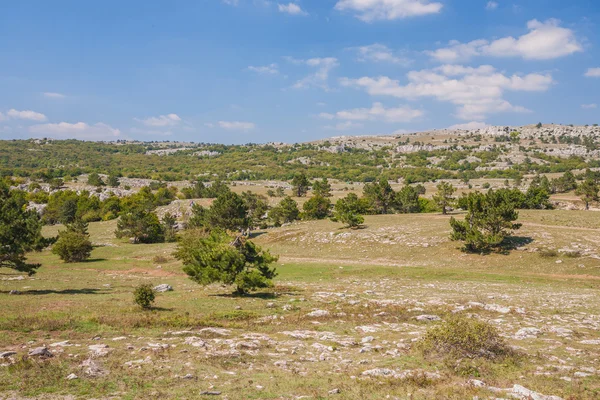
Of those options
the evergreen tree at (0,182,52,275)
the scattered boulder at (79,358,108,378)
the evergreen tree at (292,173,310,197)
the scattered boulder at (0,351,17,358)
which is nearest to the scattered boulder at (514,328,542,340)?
the scattered boulder at (79,358,108,378)

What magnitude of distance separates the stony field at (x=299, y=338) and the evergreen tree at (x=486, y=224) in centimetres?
808

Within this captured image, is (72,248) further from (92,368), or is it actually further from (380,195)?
(380,195)

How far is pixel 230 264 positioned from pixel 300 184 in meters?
101

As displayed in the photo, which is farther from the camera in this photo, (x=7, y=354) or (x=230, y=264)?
(x=230, y=264)

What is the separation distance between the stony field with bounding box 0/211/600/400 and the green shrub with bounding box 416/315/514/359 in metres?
0.41

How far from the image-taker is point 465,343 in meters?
13.1

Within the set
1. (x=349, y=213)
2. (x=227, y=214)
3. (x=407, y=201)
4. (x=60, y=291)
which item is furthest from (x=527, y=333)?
(x=407, y=201)

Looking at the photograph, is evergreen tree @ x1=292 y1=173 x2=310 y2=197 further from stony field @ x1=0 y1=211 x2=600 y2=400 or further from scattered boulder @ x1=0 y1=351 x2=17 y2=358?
scattered boulder @ x1=0 y1=351 x2=17 y2=358

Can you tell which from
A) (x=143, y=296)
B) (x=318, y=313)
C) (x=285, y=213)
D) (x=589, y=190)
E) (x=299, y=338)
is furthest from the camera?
(x=285, y=213)

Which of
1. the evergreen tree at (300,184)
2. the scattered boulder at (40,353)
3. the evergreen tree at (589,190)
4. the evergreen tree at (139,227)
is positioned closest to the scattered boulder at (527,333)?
the scattered boulder at (40,353)

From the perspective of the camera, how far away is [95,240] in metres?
79.4

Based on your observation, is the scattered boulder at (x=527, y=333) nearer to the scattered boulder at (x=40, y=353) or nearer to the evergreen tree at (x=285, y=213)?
the scattered boulder at (x=40, y=353)

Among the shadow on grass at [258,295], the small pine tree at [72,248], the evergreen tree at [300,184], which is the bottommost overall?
the small pine tree at [72,248]

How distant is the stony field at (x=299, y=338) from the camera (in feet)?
34.0
